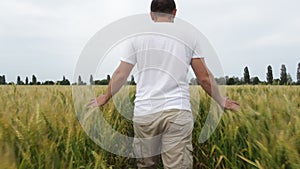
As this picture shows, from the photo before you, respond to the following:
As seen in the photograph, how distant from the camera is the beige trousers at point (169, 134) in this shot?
9.64 feet

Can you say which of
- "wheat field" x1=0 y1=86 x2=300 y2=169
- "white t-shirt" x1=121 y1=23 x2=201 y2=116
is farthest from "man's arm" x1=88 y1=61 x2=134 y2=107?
"wheat field" x1=0 y1=86 x2=300 y2=169

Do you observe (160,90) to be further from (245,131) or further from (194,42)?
(245,131)

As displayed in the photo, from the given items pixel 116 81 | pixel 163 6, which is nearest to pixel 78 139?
pixel 116 81

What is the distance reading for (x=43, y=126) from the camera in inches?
73.6

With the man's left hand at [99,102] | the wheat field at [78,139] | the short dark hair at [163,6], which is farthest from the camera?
the man's left hand at [99,102]

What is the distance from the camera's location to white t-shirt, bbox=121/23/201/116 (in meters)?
2.89

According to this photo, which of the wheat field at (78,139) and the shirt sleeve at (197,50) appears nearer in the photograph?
the wheat field at (78,139)

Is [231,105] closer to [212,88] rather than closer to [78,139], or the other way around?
[212,88]

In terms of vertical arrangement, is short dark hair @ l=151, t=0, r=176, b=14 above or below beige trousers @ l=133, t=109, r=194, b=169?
above

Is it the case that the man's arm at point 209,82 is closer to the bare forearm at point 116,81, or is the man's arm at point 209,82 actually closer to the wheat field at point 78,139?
the wheat field at point 78,139

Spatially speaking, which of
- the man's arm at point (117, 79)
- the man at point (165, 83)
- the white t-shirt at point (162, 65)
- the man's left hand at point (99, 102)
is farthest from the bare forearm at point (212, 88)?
the man's left hand at point (99, 102)

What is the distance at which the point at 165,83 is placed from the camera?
2889 millimetres

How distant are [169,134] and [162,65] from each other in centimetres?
55

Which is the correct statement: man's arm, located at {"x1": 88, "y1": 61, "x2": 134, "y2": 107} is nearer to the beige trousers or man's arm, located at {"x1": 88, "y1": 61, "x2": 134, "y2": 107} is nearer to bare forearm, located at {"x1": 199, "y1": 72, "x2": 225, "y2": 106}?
the beige trousers
